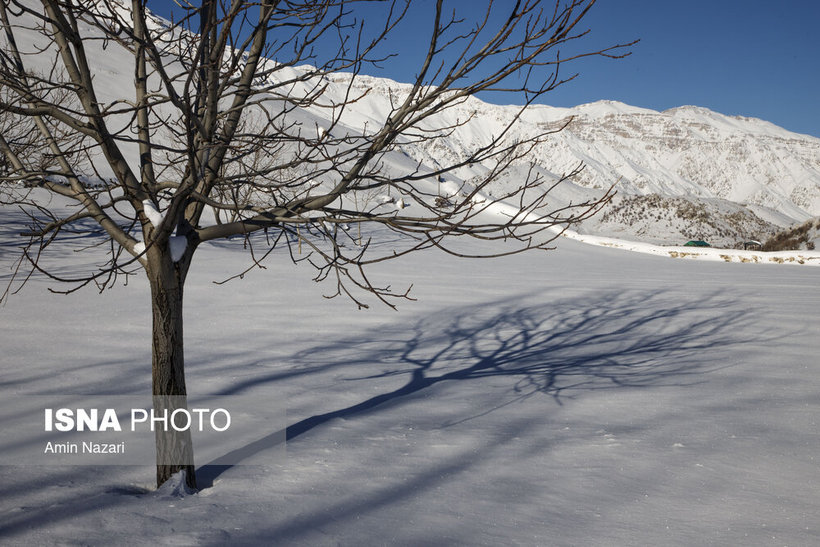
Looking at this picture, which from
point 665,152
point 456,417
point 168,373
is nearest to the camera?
point 168,373

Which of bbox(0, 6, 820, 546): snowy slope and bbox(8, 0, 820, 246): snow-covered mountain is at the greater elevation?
bbox(8, 0, 820, 246): snow-covered mountain

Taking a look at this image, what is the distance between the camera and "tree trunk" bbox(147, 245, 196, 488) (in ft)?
10.1

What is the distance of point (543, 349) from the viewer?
7.13m

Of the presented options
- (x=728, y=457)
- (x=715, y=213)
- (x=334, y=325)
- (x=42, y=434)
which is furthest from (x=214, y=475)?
(x=715, y=213)

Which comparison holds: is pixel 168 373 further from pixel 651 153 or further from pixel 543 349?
pixel 651 153

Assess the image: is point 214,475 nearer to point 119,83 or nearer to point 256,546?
point 256,546

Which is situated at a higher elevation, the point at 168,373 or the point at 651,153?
the point at 651,153

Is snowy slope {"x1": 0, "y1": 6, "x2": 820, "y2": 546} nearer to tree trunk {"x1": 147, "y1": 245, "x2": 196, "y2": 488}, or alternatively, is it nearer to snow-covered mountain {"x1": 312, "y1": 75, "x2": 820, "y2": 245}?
tree trunk {"x1": 147, "y1": 245, "x2": 196, "y2": 488}

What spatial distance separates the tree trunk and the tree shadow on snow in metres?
0.27

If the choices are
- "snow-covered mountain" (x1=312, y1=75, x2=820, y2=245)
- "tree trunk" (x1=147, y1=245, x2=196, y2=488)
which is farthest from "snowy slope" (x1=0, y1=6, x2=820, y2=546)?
"snow-covered mountain" (x1=312, y1=75, x2=820, y2=245)

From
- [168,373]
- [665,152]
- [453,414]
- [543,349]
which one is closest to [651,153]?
[665,152]

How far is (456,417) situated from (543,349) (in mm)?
3005

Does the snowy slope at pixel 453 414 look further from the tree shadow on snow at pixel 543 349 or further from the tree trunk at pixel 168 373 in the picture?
the tree trunk at pixel 168 373

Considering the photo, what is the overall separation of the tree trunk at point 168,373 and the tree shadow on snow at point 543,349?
10.5 inches
